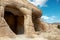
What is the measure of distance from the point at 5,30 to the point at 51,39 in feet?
14.7

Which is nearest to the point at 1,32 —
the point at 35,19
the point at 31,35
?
the point at 31,35

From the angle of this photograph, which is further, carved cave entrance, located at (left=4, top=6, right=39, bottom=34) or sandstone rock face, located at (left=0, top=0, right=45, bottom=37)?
carved cave entrance, located at (left=4, top=6, right=39, bottom=34)

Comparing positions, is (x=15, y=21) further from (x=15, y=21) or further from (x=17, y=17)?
(x=17, y=17)

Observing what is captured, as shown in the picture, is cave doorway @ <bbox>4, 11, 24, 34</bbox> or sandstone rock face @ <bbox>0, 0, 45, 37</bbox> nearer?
sandstone rock face @ <bbox>0, 0, 45, 37</bbox>

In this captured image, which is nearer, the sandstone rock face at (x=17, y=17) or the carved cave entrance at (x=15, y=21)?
the sandstone rock face at (x=17, y=17)

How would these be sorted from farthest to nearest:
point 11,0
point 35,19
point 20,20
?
1. point 35,19
2. point 20,20
3. point 11,0

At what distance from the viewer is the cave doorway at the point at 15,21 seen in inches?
801

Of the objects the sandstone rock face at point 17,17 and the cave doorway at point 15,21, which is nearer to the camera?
the sandstone rock face at point 17,17

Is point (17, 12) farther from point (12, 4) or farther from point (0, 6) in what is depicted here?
point (0, 6)

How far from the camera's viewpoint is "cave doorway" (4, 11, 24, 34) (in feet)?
66.8

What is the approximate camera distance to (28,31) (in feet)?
57.3

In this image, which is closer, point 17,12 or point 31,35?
point 31,35

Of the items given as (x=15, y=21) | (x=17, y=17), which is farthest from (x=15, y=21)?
(x=17, y=17)

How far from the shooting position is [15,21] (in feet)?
70.1
